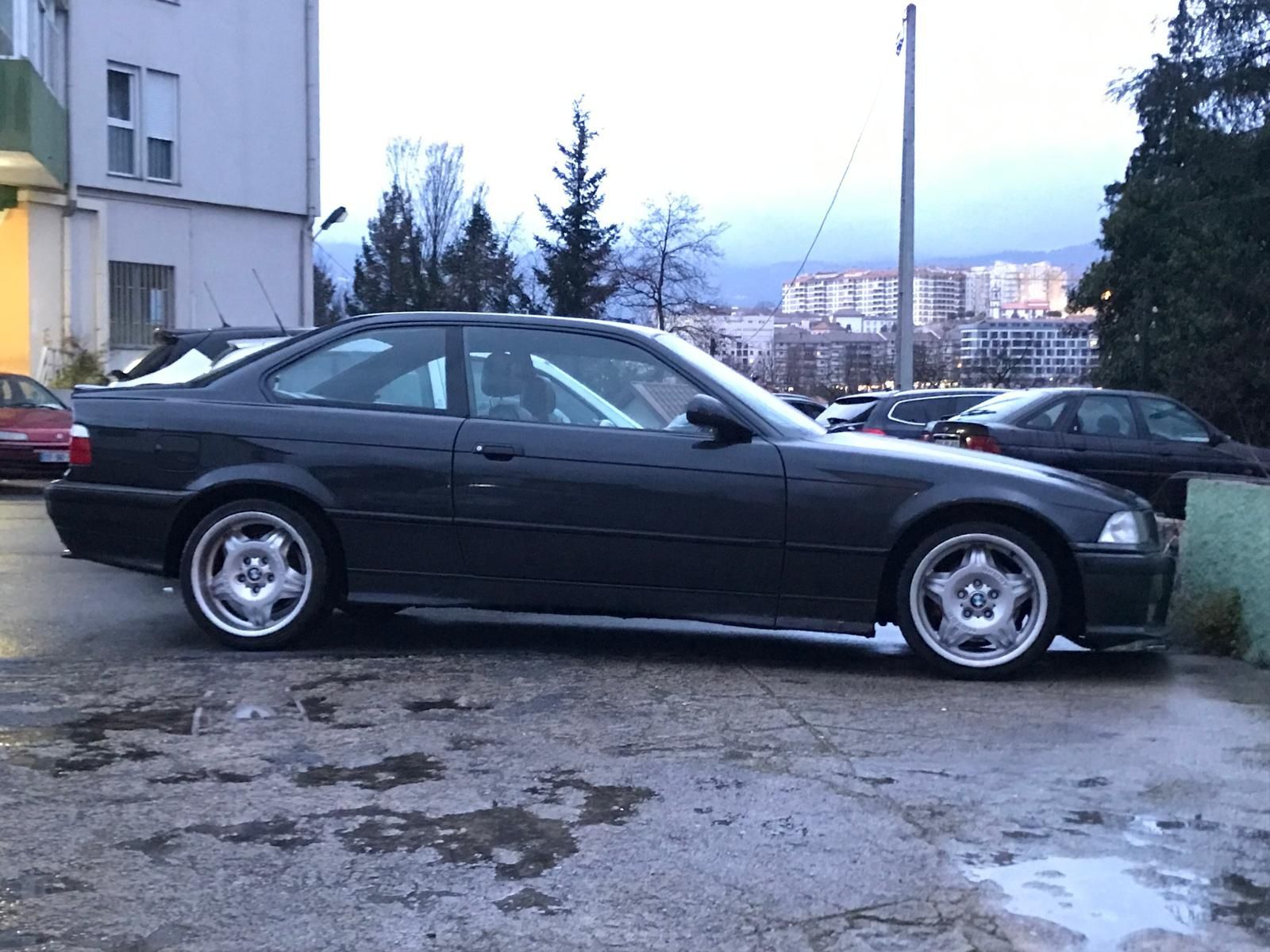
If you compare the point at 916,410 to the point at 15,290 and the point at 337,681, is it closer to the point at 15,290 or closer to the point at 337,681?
the point at 337,681

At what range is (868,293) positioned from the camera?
148 ft

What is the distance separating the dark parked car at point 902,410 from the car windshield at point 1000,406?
1239 millimetres

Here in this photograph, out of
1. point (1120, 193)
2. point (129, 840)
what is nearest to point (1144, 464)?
point (129, 840)

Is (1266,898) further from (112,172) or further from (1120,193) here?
(1120,193)

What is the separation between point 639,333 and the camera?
680cm

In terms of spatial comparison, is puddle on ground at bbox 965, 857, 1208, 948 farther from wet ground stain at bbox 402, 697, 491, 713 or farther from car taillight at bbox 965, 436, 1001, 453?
car taillight at bbox 965, 436, 1001, 453

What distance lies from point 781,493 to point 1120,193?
3623 cm

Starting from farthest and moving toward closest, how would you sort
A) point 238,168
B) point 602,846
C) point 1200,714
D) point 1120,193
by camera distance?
point 1120,193, point 238,168, point 1200,714, point 602,846

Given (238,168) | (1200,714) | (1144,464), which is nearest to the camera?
(1200,714)

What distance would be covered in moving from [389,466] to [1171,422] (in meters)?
9.64

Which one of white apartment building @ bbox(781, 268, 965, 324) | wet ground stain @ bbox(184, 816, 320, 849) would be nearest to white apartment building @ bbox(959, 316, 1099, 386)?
white apartment building @ bbox(781, 268, 965, 324)

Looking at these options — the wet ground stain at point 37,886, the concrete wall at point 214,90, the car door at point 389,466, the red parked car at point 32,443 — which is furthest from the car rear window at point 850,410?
the concrete wall at point 214,90

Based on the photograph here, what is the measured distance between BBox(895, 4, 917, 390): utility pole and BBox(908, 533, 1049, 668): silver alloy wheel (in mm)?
17076

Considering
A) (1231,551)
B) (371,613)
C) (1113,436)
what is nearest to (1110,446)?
(1113,436)
